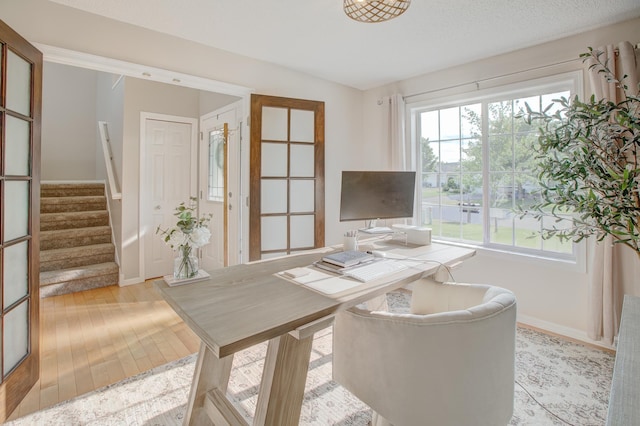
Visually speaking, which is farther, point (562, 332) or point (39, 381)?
point (562, 332)

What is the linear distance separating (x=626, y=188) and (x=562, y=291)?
5.01 feet

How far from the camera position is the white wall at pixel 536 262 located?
251cm

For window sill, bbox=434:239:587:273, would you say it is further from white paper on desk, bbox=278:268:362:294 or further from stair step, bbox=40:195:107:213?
stair step, bbox=40:195:107:213

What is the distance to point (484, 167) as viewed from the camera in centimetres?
306

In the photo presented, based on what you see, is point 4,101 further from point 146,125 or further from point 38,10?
point 146,125

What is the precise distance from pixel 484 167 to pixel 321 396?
8.35ft

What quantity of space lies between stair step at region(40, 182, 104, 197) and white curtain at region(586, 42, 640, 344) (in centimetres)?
615

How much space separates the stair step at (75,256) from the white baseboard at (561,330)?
486 centimetres

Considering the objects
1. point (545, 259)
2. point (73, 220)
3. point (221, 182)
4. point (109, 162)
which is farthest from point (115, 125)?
point (545, 259)

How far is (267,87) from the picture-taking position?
10.3 feet

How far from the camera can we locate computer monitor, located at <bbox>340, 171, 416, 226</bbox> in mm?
2477

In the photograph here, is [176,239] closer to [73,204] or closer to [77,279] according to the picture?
[77,279]

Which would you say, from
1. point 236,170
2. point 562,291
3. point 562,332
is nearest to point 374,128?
point 236,170

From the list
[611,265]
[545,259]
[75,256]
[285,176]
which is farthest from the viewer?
[75,256]
